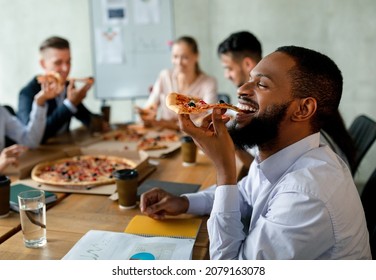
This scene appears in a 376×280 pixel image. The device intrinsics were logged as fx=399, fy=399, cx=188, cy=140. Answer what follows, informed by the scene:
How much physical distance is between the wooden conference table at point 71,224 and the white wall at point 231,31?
2.67 metres

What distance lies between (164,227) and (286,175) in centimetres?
47

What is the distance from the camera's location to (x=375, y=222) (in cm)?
155

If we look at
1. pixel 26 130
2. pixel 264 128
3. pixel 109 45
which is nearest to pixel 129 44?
pixel 109 45

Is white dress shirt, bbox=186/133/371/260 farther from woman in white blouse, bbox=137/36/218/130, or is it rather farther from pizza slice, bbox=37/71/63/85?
woman in white blouse, bbox=137/36/218/130

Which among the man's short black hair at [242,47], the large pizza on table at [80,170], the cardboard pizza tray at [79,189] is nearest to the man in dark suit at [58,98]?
the large pizza on table at [80,170]

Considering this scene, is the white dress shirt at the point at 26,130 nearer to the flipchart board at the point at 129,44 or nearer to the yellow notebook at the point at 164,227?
the yellow notebook at the point at 164,227

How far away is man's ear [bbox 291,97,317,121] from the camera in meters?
1.21

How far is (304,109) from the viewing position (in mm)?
1229

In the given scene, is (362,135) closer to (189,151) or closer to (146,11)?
(189,151)

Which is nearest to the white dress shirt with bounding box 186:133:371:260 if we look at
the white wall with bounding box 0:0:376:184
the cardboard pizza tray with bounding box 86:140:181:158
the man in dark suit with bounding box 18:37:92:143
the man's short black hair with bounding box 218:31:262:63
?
the cardboard pizza tray with bounding box 86:140:181:158

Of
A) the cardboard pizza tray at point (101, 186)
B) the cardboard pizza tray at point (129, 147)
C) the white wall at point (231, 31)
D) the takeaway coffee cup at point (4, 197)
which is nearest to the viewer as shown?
the takeaway coffee cup at point (4, 197)

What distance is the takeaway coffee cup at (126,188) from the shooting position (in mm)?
1526

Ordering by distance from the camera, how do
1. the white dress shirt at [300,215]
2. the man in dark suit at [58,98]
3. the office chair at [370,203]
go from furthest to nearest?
1. the man in dark suit at [58,98]
2. the office chair at [370,203]
3. the white dress shirt at [300,215]

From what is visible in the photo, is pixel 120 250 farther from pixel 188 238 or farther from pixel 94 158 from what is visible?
pixel 94 158
